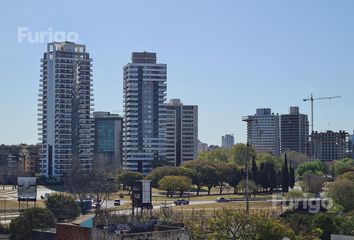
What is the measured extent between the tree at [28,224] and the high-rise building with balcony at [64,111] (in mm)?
81959

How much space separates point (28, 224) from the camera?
4944cm

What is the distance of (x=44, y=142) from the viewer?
449 feet

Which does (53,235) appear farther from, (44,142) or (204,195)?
(44,142)

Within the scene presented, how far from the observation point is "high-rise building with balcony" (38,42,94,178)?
441 ft

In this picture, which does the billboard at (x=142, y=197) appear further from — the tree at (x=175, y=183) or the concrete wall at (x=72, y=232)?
the tree at (x=175, y=183)

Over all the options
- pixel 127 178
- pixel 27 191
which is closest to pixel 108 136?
pixel 127 178

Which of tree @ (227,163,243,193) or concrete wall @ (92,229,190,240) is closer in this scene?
concrete wall @ (92,229,190,240)

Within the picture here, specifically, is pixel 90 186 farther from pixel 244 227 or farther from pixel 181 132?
pixel 244 227

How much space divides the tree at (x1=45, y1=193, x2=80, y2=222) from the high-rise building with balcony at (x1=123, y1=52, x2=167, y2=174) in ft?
255

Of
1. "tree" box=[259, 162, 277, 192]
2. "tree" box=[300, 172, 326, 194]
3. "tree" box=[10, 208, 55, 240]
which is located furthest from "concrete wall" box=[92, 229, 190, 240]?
"tree" box=[259, 162, 277, 192]

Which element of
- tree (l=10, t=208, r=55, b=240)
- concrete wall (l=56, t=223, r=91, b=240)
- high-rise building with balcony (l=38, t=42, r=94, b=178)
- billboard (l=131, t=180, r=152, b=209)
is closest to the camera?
concrete wall (l=56, t=223, r=91, b=240)

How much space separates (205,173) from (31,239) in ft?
196

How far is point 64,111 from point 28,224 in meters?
88.0

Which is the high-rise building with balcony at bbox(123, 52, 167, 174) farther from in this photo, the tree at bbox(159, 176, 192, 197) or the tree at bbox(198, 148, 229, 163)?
the tree at bbox(159, 176, 192, 197)
